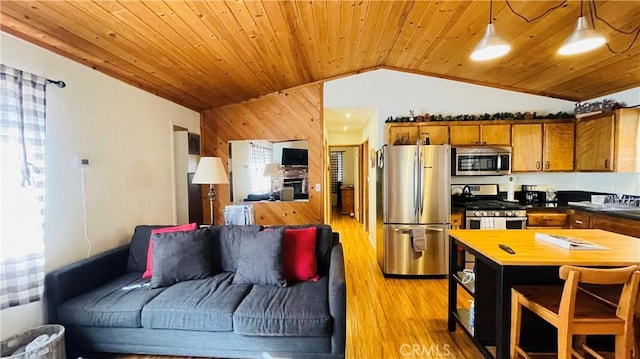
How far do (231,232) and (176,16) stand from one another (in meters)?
1.81

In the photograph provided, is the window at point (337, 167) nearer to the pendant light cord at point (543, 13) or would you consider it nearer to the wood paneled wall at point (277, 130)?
the wood paneled wall at point (277, 130)

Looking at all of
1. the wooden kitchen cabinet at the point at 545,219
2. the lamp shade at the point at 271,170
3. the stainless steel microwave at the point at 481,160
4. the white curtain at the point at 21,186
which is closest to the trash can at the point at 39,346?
the white curtain at the point at 21,186

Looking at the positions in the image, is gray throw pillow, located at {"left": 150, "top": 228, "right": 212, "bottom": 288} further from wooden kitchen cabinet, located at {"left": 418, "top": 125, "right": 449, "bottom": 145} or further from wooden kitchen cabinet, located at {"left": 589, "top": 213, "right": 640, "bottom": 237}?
wooden kitchen cabinet, located at {"left": 589, "top": 213, "right": 640, "bottom": 237}

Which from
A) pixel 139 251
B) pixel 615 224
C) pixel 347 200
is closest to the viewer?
pixel 139 251

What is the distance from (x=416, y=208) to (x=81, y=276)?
136 inches

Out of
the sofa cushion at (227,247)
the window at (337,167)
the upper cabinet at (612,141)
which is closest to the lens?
the sofa cushion at (227,247)

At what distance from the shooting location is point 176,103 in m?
4.01

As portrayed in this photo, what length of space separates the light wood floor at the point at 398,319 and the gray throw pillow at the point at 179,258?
1.96 ft

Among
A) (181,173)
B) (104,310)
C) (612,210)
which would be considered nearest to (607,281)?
(612,210)

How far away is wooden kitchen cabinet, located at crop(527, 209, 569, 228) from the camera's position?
370 centimetres

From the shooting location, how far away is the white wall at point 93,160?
7.15 ft

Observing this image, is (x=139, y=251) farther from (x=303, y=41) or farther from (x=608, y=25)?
(x=608, y=25)

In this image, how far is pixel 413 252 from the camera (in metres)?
3.69

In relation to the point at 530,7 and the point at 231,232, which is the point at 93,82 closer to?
the point at 231,232
